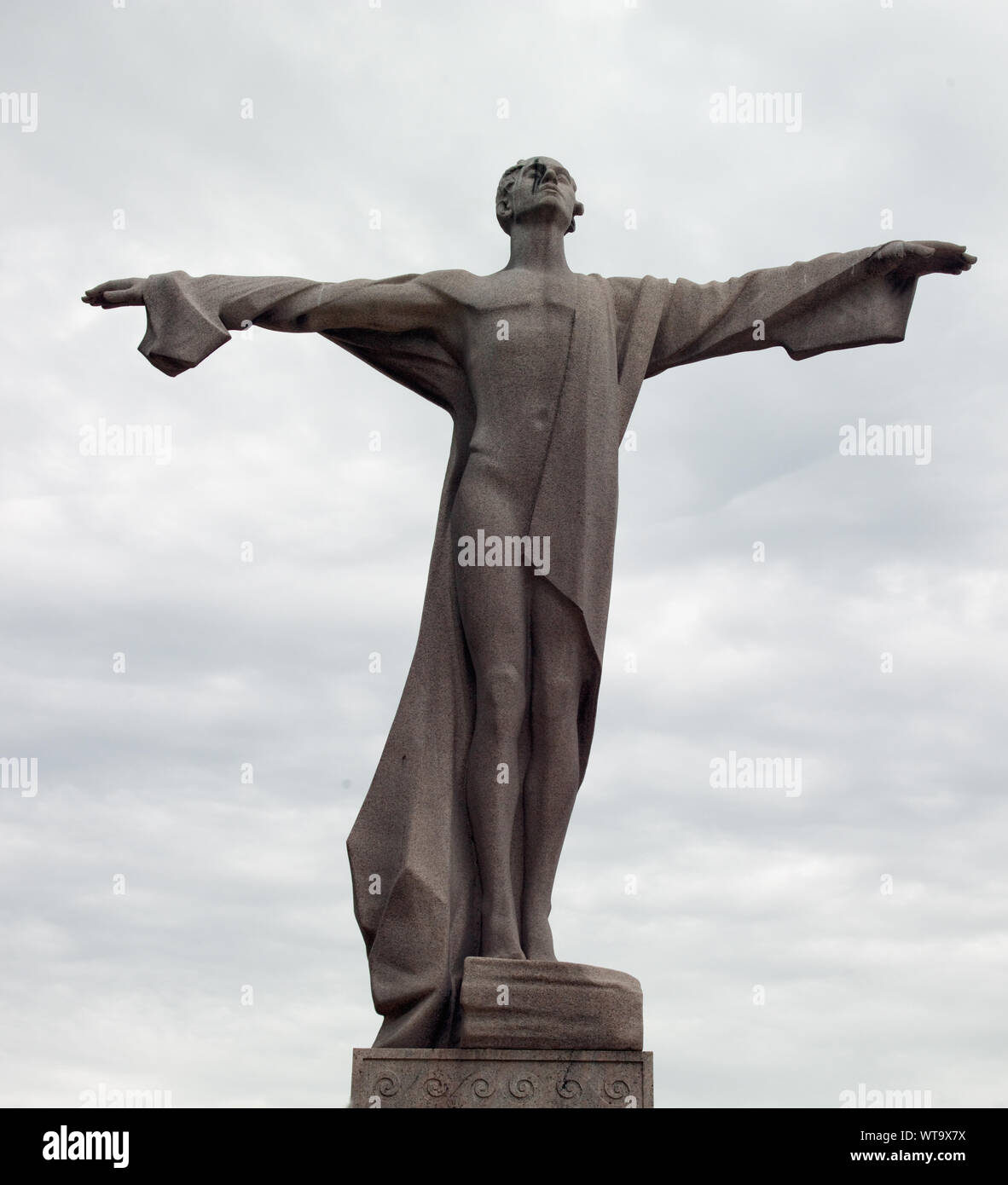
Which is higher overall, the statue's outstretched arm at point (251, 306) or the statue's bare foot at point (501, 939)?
the statue's outstretched arm at point (251, 306)

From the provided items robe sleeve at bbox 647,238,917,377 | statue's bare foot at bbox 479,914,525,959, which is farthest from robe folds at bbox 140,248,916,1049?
statue's bare foot at bbox 479,914,525,959

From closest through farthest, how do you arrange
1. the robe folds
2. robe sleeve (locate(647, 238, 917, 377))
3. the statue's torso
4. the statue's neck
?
the robe folds
the statue's torso
the statue's neck
robe sleeve (locate(647, 238, 917, 377))

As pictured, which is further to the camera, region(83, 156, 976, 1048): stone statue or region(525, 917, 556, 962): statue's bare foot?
region(83, 156, 976, 1048): stone statue

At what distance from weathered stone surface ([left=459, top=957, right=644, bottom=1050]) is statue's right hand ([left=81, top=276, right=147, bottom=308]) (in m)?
4.27

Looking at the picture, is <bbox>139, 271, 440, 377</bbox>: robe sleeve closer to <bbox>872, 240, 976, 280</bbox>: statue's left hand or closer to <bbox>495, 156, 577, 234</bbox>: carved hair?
<bbox>495, 156, 577, 234</bbox>: carved hair

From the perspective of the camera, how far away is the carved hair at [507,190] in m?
10.2

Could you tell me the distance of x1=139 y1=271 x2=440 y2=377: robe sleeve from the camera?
32.0 feet

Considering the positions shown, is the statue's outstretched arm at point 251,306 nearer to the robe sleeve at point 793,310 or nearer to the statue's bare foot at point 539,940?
the robe sleeve at point 793,310

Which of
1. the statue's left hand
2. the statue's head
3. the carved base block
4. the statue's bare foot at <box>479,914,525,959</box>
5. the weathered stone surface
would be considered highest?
the statue's head

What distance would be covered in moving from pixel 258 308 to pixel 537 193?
176 cm

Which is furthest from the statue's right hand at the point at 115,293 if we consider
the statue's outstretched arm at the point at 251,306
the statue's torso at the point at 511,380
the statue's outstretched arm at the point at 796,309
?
the statue's outstretched arm at the point at 796,309
